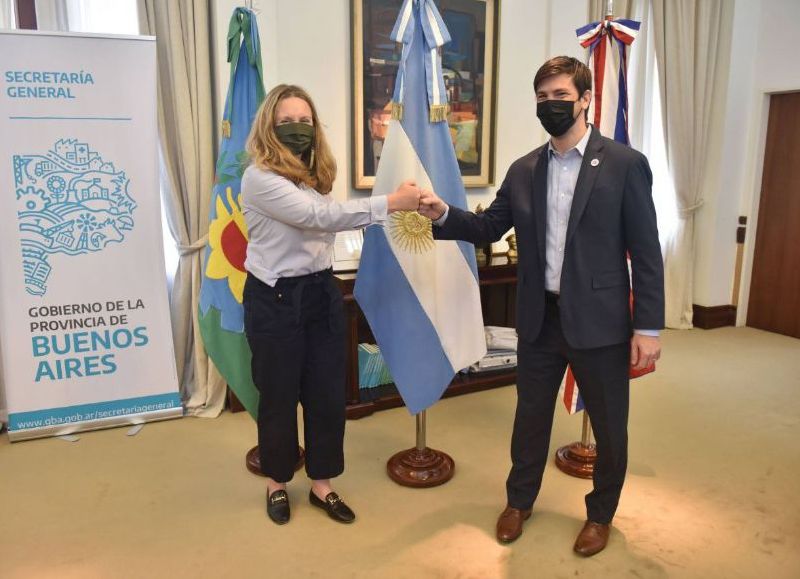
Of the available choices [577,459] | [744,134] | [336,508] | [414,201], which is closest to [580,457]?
[577,459]

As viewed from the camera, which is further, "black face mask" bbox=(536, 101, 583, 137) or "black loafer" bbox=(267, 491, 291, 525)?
"black loafer" bbox=(267, 491, 291, 525)

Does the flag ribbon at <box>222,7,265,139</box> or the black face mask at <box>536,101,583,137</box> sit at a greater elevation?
the flag ribbon at <box>222,7,265,139</box>

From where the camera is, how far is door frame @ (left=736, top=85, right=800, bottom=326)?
474 cm

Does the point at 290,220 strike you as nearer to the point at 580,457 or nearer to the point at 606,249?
the point at 606,249

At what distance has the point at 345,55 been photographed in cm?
344

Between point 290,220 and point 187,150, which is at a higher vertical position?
point 187,150

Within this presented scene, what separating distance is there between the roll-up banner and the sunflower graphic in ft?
1.80

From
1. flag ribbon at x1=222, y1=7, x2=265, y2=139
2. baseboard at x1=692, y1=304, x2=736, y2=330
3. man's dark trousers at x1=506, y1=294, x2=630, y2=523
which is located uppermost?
flag ribbon at x1=222, y1=7, x2=265, y2=139

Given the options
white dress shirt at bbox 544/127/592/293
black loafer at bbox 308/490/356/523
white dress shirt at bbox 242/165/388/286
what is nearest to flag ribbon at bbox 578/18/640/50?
white dress shirt at bbox 544/127/592/293

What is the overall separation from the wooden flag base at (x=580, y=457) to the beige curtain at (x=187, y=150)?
176cm

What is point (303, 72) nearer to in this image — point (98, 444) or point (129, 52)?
point (129, 52)

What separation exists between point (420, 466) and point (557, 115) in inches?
58.8

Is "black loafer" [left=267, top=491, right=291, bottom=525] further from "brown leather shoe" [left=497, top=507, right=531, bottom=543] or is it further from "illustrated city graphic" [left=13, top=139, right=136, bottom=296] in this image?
"illustrated city graphic" [left=13, top=139, right=136, bottom=296]

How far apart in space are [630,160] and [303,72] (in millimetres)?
2080
